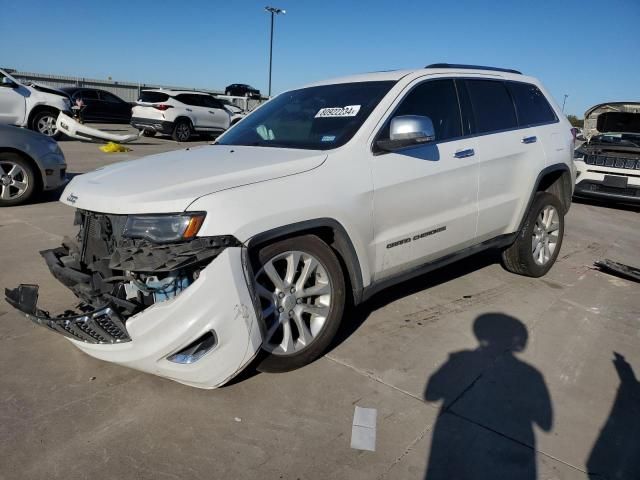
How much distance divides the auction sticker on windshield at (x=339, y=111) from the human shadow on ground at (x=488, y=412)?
1757mm

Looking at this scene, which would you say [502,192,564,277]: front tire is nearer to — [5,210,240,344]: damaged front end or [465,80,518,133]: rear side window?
[465,80,518,133]: rear side window

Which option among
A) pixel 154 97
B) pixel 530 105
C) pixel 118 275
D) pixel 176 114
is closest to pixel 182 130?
pixel 176 114

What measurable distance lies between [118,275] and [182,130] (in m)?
16.8

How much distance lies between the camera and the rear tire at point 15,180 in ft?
21.4

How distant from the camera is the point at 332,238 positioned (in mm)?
3133

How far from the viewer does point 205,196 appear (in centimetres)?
254

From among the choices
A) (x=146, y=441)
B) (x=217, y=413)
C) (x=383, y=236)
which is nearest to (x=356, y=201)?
(x=383, y=236)

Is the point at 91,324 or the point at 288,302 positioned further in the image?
the point at 288,302

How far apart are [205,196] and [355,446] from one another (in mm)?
1416

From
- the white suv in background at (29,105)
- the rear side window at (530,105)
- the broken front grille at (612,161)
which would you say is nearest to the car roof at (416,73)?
the rear side window at (530,105)

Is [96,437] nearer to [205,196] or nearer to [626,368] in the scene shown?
[205,196]

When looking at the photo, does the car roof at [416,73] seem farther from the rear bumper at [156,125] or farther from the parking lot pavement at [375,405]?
the rear bumper at [156,125]

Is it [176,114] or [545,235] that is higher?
[176,114]

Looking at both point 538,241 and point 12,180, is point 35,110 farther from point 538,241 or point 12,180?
point 538,241
